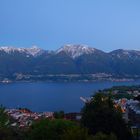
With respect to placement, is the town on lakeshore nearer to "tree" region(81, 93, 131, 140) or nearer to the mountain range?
"tree" region(81, 93, 131, 140)

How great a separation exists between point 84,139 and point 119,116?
4.94 m

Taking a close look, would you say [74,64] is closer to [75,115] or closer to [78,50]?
[78,50]

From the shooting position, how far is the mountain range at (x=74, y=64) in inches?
6599

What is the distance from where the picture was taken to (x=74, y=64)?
179250 mm

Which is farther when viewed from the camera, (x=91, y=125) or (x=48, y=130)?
(x=91, y=125)

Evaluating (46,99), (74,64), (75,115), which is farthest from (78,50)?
(75,115)

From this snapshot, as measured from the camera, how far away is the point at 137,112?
2605 cm

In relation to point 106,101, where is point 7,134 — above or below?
below

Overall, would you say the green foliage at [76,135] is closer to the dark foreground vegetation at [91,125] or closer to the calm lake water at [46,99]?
the dark foreground vegetation at [91,125]

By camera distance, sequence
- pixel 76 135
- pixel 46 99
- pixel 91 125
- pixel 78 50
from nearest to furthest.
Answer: pixel 76 135
pixel 91 125
pixel 46 99
pixel 78 50

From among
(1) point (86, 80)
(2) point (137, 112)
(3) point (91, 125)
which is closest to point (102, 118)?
(3) point (91, 125)

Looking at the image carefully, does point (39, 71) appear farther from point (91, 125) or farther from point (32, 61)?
point (91, 125)

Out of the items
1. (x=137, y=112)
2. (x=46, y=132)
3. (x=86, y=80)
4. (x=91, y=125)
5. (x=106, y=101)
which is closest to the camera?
(x=46, y=132)

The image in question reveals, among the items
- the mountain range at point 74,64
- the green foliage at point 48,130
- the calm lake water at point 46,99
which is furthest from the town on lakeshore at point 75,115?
the mountain range at point 74,64
